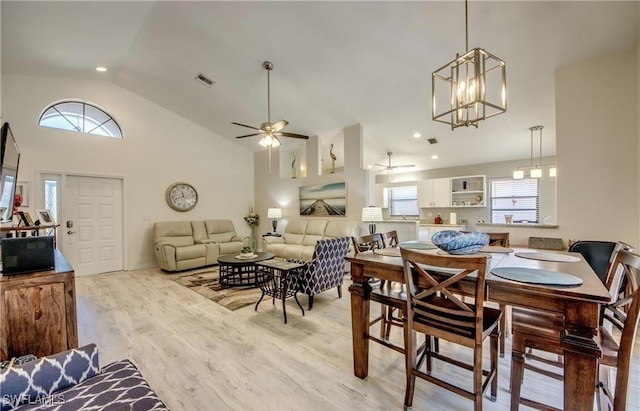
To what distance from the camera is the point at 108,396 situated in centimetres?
120

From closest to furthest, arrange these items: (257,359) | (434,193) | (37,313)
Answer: (37,313) → (257,359) → (434,193)

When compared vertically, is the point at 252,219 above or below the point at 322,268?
above

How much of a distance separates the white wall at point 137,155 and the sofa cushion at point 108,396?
17.3 feet

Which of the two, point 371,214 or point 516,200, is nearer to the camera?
point 371,214

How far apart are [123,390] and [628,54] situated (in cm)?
522

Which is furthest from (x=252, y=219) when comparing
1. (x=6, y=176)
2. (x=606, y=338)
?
(x=606, y=338)

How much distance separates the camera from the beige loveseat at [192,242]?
547 cm

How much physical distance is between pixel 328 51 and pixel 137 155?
15.7 ft

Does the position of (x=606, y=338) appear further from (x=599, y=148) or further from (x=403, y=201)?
(x=403, y=201)

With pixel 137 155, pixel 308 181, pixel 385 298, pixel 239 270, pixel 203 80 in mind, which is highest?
pixel 203 80

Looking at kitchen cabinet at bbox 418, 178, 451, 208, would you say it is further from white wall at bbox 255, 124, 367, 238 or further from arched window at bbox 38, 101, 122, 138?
arched window at bbox 38, 101, 122, 138

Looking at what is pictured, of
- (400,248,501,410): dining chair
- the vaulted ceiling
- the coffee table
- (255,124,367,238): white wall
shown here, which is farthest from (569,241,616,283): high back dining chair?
the coffee table

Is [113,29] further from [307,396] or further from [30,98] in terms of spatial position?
[307,396]

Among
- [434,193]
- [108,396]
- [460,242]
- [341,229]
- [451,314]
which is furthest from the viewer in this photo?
[434,193]
